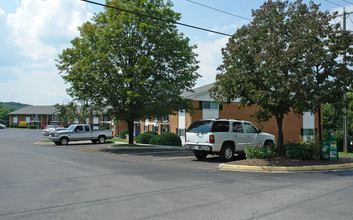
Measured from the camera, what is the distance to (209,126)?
1391 centimetres

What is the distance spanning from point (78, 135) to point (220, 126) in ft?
64.4

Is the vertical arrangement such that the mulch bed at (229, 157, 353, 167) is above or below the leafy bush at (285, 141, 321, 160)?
below

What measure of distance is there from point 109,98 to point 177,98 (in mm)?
5064

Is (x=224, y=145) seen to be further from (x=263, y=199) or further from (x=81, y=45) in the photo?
(x=81, y=45)

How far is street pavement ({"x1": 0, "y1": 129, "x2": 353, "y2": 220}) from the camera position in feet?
18.6

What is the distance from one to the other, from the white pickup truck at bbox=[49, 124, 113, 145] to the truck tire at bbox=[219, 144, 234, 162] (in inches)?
765

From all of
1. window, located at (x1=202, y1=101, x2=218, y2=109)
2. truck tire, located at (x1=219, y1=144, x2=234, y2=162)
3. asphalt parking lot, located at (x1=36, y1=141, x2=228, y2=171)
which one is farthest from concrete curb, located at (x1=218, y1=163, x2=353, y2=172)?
window, located at (x1=202, y1=101, x2=218, y2=109)

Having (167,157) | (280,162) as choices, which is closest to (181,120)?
(167,157)

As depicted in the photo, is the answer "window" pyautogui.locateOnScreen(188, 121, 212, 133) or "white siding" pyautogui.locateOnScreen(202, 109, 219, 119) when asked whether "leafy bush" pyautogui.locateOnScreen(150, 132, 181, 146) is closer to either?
"white siding" pyautogui.locateOnScreen(202, 109, 219, 119)

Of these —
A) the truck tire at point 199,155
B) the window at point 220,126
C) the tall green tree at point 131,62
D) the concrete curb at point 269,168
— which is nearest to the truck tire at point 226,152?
the window at point 220,126

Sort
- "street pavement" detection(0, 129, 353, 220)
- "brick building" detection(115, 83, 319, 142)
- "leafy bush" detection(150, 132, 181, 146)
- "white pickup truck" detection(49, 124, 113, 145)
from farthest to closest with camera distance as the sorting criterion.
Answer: "brick building" detection(115, 83, 319, 142) < "white pickup truck" detection(49, 124, 113, 145) < "leafy bush" detection(150, 132, 181, 146) < "street pavement" detection(0, 129, 353, 220)

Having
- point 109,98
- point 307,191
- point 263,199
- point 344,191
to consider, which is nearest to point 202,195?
point 263,199

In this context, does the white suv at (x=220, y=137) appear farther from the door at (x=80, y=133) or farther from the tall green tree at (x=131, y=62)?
the door at (x=80, y=133)

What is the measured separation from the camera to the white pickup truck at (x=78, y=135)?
28.7 metres
